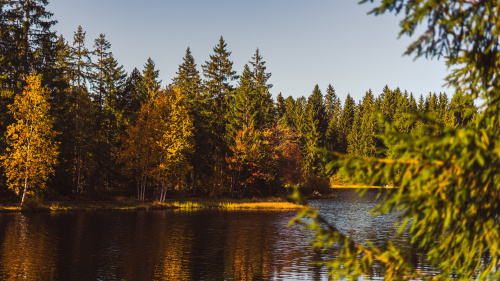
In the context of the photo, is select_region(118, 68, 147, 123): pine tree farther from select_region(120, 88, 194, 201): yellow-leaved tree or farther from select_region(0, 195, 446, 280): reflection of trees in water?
select_region(0, 195, 446, 280): reflection of trees in water

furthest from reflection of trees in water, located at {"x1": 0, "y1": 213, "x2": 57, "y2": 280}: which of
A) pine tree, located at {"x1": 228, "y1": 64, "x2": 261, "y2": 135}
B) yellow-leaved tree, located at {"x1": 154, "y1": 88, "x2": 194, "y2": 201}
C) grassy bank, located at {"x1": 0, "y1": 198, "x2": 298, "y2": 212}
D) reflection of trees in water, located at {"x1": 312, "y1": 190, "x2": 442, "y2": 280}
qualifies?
pine tree, located at {"x1": 228, "y1": 64, "x2": 261, "y2": 135}

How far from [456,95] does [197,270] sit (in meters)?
13.9

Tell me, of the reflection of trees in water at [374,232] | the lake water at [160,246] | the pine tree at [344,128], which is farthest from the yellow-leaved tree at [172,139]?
the pine tree at [344,128]

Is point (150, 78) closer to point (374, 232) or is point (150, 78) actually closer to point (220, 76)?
point (220, 76)

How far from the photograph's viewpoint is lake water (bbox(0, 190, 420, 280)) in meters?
17.6

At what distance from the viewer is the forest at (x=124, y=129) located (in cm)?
3850

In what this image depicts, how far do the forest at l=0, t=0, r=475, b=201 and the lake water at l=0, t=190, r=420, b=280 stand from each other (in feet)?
19.7

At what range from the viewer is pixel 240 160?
178 feet

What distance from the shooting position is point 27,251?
20.8 metres

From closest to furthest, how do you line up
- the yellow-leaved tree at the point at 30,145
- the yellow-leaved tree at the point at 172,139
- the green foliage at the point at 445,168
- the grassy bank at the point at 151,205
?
the green foliage at the point at 445,168, the yellow-leaved tree at the point at 30,145, the grassy bank at the point at 151,205, the yellow-leaved tree at the point at 172,139

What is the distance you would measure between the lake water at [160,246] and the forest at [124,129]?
601 centimetres

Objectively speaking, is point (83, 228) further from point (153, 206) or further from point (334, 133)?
point (334, 133)

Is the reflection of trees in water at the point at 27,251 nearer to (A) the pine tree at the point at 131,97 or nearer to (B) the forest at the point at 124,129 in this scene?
(B) the forest at the point at 124,129

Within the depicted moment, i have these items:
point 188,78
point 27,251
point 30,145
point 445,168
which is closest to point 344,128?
point 188,78
